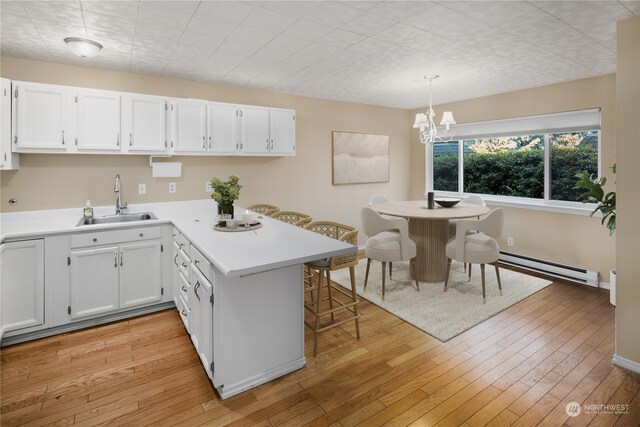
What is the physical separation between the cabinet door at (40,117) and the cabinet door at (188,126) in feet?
2.94

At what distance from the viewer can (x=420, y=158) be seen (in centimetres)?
605

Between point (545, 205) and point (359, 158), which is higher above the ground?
point (359, 158)

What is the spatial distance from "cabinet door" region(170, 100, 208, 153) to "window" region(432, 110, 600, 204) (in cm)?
378

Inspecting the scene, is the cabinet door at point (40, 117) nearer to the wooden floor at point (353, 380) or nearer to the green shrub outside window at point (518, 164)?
the wooden floor at point (353, 380)

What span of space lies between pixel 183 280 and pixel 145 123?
1.68 meters

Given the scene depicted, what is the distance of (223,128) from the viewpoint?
3871 mm

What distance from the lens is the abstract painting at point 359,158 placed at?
5246mm

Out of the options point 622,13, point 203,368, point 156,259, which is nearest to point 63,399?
point 203,368

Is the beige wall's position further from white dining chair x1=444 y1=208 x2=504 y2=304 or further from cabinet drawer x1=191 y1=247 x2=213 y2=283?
cabinet drawer x1=191 y1=247 x2=213 y2=283

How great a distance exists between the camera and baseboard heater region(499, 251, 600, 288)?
13.1 ft

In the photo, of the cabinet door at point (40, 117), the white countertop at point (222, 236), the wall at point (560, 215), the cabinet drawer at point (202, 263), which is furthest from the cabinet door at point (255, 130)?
the wall at point (560, 215)

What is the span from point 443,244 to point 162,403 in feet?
10.4

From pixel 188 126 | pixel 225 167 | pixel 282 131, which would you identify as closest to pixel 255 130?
pixel 282 131

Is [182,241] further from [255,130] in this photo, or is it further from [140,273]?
[255,130]
